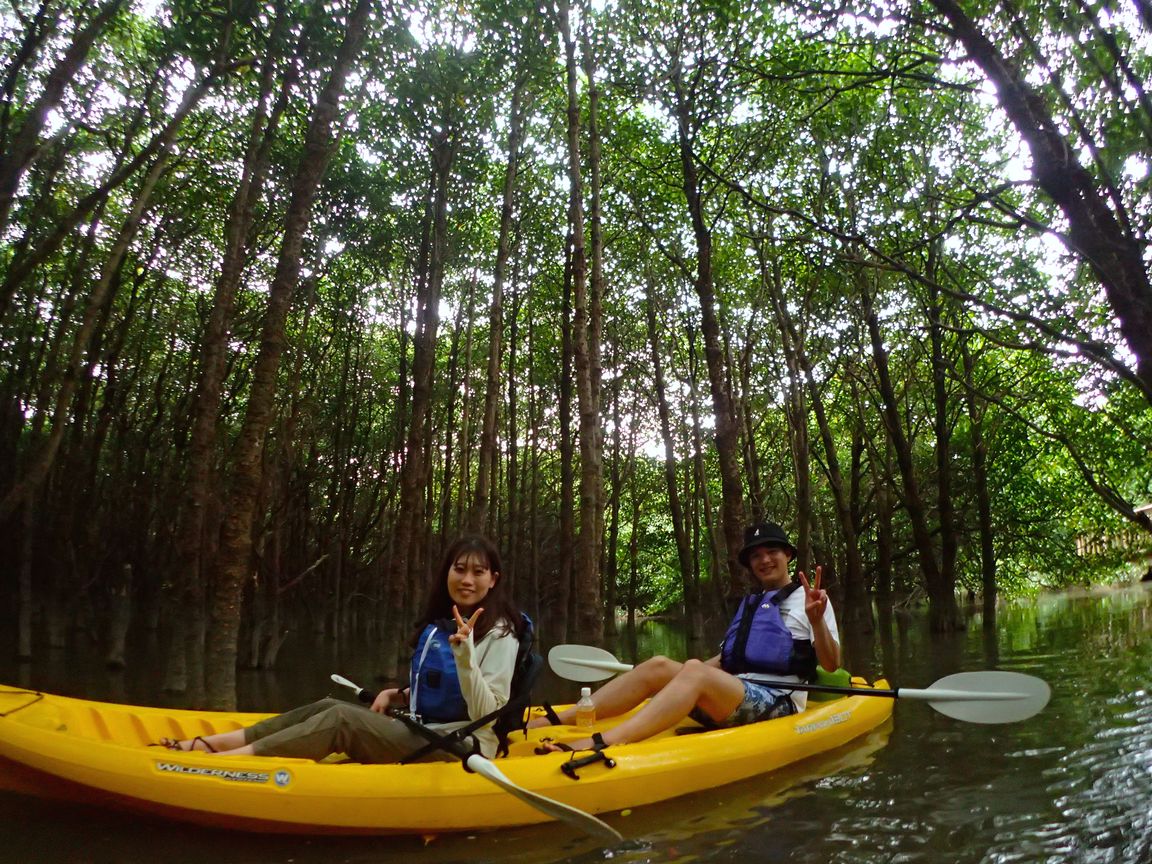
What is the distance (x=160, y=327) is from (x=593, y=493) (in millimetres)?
9910

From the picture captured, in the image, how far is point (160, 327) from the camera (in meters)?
13.7

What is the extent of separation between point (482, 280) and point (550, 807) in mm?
15333

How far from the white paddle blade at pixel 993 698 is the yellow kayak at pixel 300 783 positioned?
2017mm

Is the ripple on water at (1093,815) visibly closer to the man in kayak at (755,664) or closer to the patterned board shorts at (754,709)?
the man in kayak at (755,664)

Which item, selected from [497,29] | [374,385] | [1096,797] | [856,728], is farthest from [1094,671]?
[374,385]

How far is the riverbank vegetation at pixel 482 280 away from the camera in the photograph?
5.43m

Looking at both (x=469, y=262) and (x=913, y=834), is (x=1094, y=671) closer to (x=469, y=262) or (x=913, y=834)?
(x=913, y=834)

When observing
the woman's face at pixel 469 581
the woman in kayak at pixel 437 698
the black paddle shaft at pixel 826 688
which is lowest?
the black paddle shaft at pixel 826 688

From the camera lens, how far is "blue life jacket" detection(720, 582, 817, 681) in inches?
184

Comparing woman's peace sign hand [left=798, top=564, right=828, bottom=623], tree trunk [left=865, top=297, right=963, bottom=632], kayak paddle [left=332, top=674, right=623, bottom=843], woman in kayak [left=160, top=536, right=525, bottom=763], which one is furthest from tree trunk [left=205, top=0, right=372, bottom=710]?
tree trunk [left=865, top=297, right=963, bottom=632]

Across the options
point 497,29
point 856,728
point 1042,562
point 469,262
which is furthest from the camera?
point 1042,562

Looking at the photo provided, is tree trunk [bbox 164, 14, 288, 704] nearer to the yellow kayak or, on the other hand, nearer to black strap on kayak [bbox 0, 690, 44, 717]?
black strap on kayak [bbox 0, 690, 44, 717]

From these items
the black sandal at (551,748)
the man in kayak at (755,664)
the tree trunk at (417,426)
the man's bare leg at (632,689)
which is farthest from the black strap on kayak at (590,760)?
the tree trunk at (417,426)

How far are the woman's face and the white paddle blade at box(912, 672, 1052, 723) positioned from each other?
2908mm
